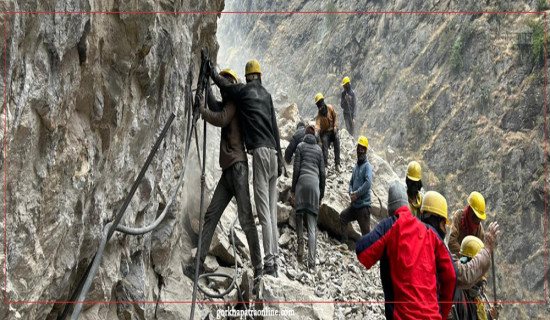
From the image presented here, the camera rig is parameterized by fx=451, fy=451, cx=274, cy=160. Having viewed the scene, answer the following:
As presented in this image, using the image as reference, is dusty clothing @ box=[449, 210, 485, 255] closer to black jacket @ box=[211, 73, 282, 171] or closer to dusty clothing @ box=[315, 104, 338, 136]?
black jacket @ box=[211, 73, 282, 171]

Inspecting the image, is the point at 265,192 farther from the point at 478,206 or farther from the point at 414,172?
the point at 478,206

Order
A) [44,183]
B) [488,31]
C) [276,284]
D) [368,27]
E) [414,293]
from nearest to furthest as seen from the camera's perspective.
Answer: [44,183]
[414,293]
[276,284]
[488,31]
[368,27]

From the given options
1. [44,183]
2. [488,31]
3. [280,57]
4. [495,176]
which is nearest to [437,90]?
[488,31]

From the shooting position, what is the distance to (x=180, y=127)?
4539 millimetres

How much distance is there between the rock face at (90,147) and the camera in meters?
1.85

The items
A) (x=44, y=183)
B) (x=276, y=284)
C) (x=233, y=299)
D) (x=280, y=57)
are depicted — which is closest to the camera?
(x=44, y=183)

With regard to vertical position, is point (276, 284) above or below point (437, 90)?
below

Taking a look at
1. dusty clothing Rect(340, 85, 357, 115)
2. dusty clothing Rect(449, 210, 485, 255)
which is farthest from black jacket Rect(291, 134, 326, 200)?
dusty clothing Rect(340, 85, 357, 115)

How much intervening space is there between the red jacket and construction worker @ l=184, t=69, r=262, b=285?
166 cm

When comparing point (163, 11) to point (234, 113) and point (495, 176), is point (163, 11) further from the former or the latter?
point (495, 176)

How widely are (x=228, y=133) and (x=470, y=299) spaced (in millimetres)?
2737

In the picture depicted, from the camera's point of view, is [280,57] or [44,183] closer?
[44,183]

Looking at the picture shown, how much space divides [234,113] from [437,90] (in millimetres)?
27801

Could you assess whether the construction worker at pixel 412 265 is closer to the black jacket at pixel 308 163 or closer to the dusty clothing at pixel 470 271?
the dusty clothing at pixel 470 271
